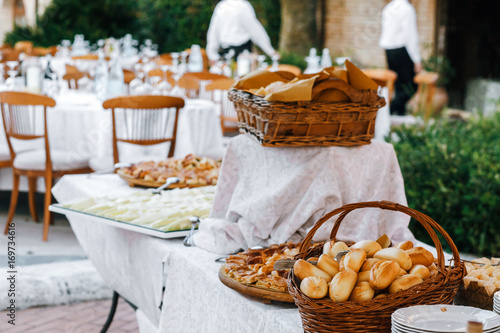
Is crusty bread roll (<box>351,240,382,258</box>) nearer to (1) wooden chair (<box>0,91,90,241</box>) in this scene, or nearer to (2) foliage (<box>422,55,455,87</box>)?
(1) wooden chair (<box>0,91,90,241</box>)

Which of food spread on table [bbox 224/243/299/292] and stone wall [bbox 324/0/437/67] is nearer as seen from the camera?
food spread on table [bbox 224/243/299/292]

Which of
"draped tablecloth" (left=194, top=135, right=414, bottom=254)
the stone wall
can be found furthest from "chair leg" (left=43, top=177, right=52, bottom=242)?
the stone wall

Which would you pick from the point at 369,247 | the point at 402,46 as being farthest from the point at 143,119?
the point at 402,46

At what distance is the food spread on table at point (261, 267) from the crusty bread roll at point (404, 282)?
1.18 feet

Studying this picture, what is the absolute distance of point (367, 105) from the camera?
2.44 meters

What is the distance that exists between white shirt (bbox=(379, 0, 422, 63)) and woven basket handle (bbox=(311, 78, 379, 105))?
7830 millimetres

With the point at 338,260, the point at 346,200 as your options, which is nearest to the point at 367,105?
the point at 346,200

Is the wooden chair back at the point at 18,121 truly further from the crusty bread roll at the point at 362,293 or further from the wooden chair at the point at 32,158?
the crusty bread roll at the point at 362,293

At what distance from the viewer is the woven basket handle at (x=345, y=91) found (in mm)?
2383

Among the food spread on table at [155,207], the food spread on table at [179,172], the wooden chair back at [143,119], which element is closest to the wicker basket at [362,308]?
the food spread on table at [155,207]

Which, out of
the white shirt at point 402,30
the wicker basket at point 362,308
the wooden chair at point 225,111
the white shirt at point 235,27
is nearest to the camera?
the wicker basket at point 362,308

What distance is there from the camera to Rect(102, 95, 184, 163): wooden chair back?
516 centimetres

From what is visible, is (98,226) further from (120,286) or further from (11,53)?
(11,53)

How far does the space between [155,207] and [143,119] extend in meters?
2.35
